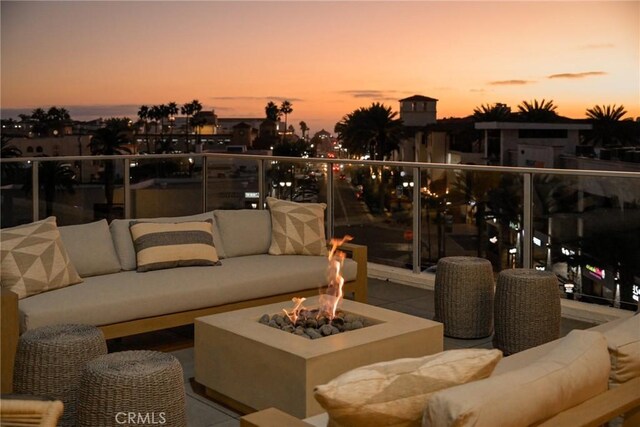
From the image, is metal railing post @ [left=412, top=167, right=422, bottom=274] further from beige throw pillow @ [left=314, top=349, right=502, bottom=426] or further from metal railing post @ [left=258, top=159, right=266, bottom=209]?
beige throw pillow @ [left=314, top=349, right=502, bottom=426]

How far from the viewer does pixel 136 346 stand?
15.9 feet

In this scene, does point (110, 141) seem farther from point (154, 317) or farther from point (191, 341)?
point (154, 317)

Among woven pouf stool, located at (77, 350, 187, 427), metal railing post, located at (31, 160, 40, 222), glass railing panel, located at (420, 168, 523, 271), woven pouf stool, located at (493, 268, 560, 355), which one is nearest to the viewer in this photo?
woven pouf stool, located at (77, 350, 187, 427)

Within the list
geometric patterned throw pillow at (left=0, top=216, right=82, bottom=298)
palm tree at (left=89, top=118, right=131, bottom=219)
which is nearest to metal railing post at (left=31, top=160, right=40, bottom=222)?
palm tree at (left=89, top=118, right=131, bottom=219)

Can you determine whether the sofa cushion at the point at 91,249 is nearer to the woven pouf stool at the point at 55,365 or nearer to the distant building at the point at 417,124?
the woven pouf stool at the point at 55,365

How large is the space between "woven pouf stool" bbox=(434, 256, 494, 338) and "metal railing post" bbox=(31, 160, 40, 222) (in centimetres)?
402

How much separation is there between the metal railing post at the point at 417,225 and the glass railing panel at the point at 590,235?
43.5 inches

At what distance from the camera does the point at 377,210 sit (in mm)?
7152

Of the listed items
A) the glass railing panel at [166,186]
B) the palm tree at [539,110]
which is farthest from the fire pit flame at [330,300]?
the palm tree at [539,110]

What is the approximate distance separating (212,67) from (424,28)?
3184 mm

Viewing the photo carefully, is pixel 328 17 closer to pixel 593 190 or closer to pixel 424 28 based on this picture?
pixel 424 28

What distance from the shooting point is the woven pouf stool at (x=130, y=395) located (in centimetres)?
297

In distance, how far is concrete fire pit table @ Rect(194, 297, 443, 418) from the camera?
3459 mm

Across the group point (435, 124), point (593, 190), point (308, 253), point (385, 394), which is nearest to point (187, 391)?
point (308, 253)
